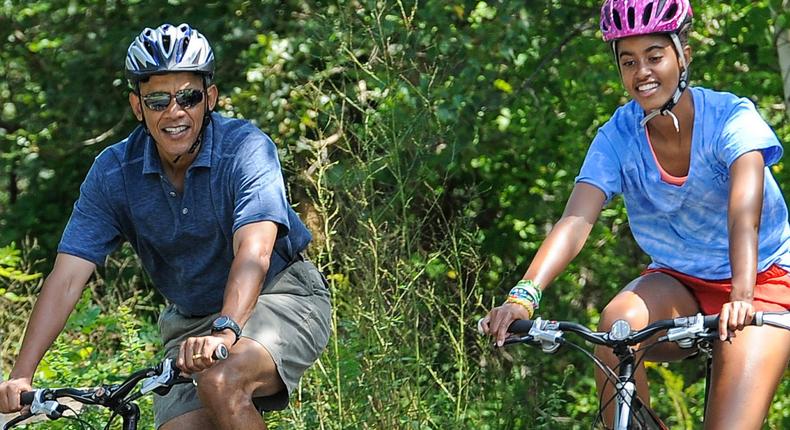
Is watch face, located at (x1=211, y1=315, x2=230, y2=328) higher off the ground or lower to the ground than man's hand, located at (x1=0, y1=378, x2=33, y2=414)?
higher

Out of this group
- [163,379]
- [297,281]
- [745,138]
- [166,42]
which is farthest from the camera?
[297,281]

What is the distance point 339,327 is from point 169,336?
73.1 inches

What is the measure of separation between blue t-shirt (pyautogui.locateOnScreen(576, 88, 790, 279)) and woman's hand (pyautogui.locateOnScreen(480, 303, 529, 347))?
62cm

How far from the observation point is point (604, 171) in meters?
4.64

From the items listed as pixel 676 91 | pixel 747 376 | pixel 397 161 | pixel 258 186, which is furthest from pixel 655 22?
pixel 397 161

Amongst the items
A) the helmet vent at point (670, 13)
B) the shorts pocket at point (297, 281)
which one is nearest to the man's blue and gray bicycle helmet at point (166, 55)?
the shorts pocket at point (297, 281)

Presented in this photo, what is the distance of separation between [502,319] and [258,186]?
0.95 metres

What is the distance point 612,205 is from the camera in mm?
10820

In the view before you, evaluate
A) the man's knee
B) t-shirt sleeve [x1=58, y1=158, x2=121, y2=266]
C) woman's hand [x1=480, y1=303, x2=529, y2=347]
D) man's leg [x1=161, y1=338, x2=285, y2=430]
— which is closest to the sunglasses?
t-shirt sleeve [x1=58, y1=158, x2=121, y2=266]

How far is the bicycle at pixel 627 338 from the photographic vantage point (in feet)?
12.8

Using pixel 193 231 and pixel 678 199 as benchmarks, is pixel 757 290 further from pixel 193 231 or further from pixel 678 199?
pixel 193 231

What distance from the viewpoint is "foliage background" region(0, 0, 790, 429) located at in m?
6.69

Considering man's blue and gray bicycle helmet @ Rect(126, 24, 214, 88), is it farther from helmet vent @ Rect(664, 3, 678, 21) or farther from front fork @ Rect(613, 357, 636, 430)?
front fork @ Rect(613, 357, 636, 430)

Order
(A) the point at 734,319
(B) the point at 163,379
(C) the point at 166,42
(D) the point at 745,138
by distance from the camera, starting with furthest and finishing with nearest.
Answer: (C) the point at 166,42, (D) the point at 745,138, (B) the point at 163,379, (A) the point at 734,319
